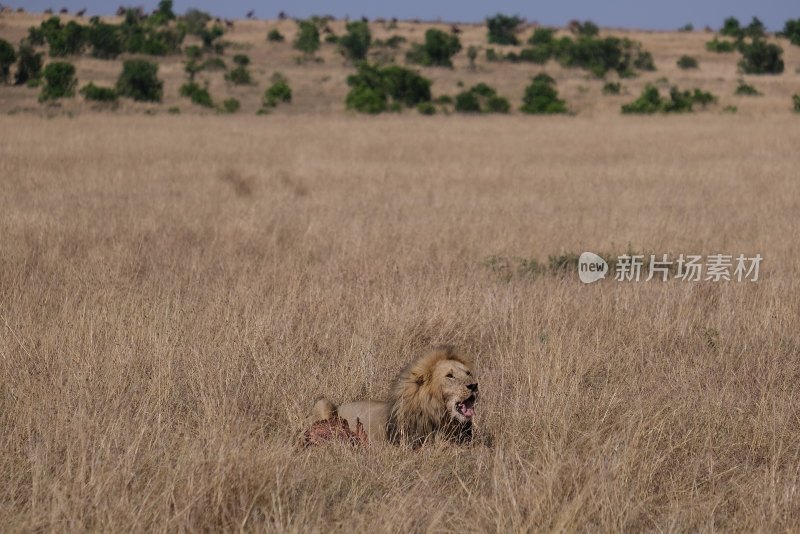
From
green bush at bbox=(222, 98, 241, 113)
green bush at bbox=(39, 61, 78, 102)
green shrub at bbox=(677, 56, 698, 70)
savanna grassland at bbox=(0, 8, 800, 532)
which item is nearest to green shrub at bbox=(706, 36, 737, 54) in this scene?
green shrub at bbox=(677, 56, 698, 70)

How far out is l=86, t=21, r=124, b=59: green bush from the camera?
50750mm

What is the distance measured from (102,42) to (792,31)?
174ft

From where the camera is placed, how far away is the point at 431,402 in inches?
153

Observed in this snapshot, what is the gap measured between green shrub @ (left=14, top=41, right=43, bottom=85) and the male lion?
118 ft

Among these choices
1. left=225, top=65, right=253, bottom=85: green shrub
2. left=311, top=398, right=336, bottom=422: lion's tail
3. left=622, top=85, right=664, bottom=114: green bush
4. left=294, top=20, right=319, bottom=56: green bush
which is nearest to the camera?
left=311, top=398, right=336, bottom=422: lion's tail

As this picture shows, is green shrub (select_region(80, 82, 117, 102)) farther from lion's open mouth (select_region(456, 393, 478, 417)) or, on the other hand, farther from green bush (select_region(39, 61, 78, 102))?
lion's open mouth (select_region(456, 393, 478, 417))

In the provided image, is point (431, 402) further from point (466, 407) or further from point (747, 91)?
point (747, 91)

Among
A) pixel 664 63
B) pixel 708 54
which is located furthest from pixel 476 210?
pixel 708 54

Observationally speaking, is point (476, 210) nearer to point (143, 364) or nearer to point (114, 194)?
point (114, 194)

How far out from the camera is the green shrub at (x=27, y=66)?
3681 centimetres

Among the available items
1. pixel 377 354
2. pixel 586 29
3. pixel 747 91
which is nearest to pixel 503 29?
pixel 586 29

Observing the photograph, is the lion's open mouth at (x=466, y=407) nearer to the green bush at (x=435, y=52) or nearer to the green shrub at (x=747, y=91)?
the green shrub at (x=747, y=91)

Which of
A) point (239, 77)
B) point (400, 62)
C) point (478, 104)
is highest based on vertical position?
point (400, 62)

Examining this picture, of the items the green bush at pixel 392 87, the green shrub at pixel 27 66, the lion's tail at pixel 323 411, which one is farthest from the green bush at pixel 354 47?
the lion's tail at pixel 323 411
